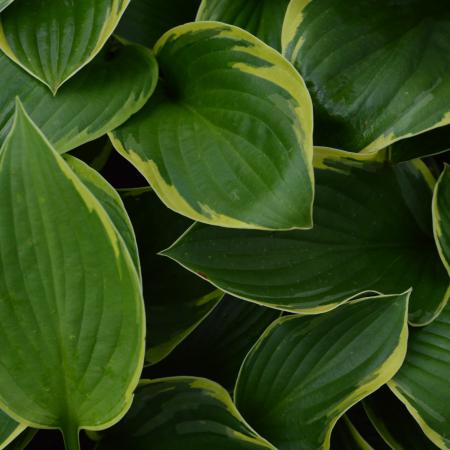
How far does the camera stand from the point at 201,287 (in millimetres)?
818

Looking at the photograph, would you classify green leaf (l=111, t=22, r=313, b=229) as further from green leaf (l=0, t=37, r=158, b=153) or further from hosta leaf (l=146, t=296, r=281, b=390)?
hosta leaf (l=146, t=296, r=281, b=390)

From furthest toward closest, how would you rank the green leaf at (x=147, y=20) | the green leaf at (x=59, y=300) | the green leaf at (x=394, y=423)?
the green leaf at (x=147, y=20), the green leaf at (x=394, y=423), the green leaf at (x=59, y=300)

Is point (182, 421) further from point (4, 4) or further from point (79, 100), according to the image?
point (4, 4)

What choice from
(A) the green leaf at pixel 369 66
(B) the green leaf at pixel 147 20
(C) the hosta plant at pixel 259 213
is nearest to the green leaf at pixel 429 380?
(C) the hosta plant at pixel 259 213

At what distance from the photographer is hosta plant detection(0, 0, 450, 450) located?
623 millimetres

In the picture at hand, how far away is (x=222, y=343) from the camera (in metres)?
0.87

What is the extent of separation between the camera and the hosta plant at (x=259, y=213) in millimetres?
623

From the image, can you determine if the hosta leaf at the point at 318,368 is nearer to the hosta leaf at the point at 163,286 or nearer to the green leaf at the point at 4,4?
the hosta leaf at the point at 163,286

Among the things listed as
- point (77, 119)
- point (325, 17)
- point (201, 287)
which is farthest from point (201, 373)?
point (325, 17)

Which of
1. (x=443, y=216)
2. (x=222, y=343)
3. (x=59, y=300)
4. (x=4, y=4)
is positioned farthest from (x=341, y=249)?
(x=4, y=4)

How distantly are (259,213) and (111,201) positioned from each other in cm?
17

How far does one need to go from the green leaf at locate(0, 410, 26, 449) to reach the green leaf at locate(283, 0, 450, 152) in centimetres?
43

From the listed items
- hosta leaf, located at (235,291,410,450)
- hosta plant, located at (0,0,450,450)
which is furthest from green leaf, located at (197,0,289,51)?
hosta leaf, located at (235,291,410,450)

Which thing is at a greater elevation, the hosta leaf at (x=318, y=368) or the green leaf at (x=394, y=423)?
the hosta leaf at (x=318, y=368)
